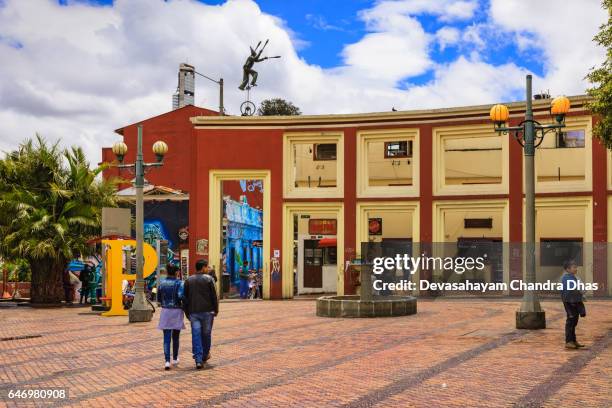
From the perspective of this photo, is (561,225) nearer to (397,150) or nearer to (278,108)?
(397,150)

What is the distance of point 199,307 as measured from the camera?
1213 centimetres

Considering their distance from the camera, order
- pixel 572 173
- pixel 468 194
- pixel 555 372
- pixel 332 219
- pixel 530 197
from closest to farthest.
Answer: pixel 555 372 → pixel 530 197 → pixel 468 194 → pixel 572 173 → pixel 332 219

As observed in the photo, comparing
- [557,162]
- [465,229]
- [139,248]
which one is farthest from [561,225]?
[139,248]

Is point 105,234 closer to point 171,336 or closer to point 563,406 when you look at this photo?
point 171,336

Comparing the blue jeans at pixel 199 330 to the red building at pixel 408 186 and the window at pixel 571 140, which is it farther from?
the window at pixel 571 140

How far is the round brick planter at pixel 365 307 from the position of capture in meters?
21.2

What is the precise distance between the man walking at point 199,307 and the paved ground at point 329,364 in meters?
0.40

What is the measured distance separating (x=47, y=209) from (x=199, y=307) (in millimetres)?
18301

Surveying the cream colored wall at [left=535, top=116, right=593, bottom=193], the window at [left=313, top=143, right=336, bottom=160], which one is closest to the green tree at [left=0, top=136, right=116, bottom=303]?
the window at [left=313, top=143, right=336, bottom=160]

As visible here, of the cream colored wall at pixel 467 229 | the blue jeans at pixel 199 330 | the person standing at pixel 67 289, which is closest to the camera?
the blue jeans at pixel 199 330

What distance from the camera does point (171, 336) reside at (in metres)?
12.7

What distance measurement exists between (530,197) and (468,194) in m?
12.1

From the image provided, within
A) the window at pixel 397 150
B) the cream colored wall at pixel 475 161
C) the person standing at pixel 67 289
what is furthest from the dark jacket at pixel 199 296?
the window at pixel 397 150

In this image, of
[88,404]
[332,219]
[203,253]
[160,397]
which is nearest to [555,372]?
[160,397]
